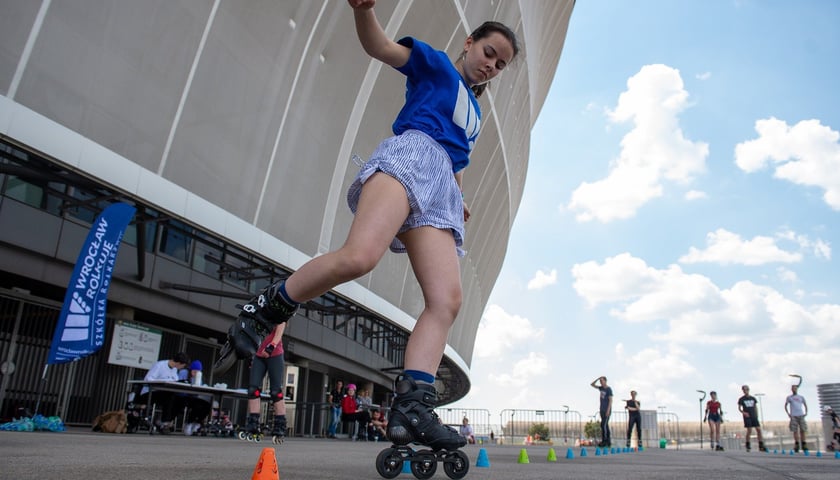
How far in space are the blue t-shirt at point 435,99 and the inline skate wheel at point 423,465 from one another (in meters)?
1.22

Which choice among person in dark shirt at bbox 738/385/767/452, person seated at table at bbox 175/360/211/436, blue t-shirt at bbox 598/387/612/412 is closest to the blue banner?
person seated at table at bbox 175/360/211/436

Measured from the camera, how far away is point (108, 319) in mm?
12633

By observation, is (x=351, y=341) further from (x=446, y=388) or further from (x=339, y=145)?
(x=446, y=388)

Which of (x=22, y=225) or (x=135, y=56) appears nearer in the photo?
(x=135, y=56)

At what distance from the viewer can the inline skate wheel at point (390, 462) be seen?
207cm

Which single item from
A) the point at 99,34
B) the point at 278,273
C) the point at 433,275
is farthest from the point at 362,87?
the point at 433,275

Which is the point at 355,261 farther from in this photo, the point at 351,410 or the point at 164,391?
the point at 351,410

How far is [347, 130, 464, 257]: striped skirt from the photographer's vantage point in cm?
228

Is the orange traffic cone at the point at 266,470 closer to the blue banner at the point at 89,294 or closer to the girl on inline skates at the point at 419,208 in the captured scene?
the girl on inline skates at the point at 419,208

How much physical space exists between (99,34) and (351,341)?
16.0m

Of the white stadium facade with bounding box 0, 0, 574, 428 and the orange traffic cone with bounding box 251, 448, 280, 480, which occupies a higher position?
the white stadium facade with bounding box 0, 0, 574, 428

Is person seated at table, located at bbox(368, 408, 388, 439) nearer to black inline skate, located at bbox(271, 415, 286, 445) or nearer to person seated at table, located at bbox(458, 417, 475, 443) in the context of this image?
black inline skate, located at bbox(271, 415, 286, 445)

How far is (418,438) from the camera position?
2.10 m

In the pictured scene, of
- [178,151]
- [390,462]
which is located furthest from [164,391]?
[390,462]
